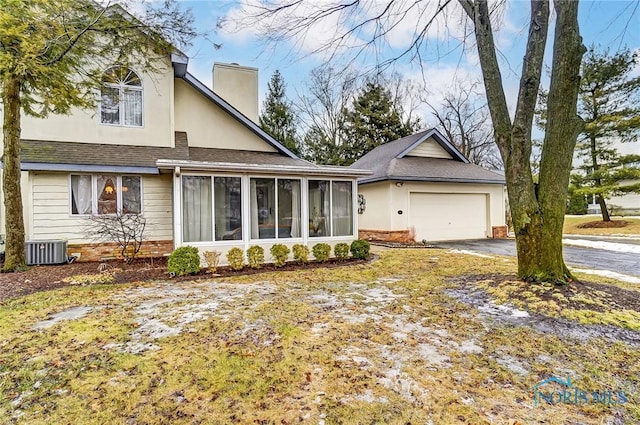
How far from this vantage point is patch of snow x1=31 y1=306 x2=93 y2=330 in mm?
4457

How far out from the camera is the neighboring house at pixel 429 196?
46.1 ft

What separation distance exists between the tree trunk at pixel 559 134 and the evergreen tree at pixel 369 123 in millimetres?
21529

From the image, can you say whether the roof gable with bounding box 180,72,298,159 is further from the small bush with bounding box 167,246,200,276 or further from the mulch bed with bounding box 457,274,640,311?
the mulch bed with bounding box 457,274,640,311

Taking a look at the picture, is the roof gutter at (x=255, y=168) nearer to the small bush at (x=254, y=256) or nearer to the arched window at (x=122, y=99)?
the small bush at (x=254, y=256)

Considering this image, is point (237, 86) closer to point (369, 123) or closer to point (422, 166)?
point (422, 166)

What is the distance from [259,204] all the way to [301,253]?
5.66ft

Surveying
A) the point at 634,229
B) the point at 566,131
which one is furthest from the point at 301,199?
the point at 634,229

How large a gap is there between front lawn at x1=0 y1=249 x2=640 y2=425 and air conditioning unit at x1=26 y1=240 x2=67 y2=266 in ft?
12.0

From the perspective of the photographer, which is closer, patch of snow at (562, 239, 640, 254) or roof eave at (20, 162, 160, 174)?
roof eave at (20, 162, 160, 174)

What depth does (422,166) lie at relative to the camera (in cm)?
1510

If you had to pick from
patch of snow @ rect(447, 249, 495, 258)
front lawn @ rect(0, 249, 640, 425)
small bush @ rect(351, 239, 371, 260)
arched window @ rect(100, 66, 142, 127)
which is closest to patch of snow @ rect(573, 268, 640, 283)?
front lawn @ rect(0, 249, 640, 425)

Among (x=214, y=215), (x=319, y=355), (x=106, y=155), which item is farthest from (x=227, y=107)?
(x=319, y=355)

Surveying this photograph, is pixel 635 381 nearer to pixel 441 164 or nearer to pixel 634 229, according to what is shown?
pixel 441 164

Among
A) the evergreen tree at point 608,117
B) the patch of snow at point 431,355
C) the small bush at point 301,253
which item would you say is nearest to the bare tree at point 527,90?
the patch of snow at point 431,355
